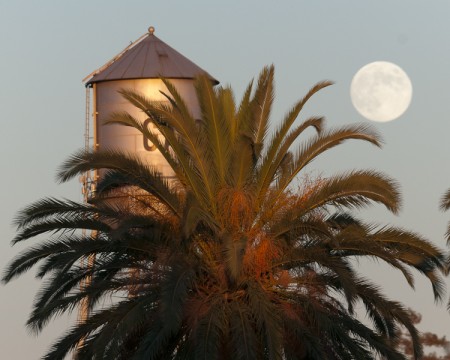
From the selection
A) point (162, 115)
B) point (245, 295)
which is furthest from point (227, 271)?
point (162, 115)

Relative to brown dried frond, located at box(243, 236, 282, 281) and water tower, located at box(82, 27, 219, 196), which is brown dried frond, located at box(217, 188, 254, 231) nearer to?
brown dried frond, located at box(243, 236, 282, 281)

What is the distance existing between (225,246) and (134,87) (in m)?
15.5

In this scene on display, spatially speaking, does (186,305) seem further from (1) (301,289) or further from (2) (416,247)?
(2) (416,247)

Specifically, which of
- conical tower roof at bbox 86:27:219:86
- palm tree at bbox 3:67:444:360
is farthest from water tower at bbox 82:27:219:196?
palm tree at bbox 3:67:444:360

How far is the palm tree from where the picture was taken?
1344 inches

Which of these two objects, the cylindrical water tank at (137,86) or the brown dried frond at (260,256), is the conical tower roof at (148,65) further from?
the brown dried frond at (260,256)

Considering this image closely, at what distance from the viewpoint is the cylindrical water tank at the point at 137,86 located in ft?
156

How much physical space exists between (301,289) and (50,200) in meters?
6.21

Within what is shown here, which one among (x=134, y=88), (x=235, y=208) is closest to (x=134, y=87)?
(x=134, y=88)

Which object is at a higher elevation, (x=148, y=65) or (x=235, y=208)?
(x=148, y=65)

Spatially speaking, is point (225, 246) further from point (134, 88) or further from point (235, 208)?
point (134, 88)

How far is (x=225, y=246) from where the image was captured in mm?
33812

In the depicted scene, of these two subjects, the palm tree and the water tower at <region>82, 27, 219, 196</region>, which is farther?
the water tower at <region>82, 27, 219, 196</region>

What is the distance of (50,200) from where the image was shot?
35.2m
